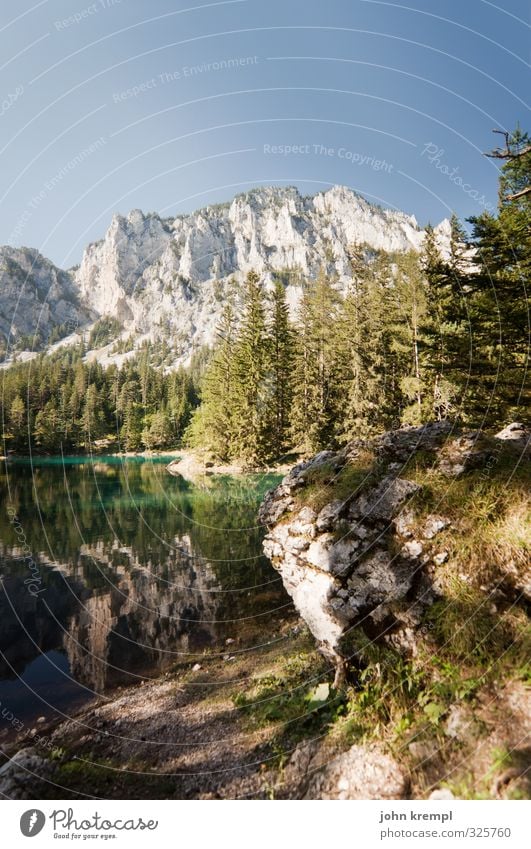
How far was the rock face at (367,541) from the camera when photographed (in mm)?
3873

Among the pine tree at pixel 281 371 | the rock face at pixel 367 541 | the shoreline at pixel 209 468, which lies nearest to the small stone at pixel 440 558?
the rock face at pixel 367 541

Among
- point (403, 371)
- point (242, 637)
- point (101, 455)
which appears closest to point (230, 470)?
point (403, 371)

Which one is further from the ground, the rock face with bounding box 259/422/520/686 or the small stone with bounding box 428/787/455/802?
the rock face with bounding box 259/422/520/686

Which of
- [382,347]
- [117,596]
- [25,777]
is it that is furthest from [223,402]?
[25,777]

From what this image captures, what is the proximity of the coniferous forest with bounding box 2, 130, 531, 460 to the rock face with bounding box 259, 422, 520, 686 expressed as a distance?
264 inches

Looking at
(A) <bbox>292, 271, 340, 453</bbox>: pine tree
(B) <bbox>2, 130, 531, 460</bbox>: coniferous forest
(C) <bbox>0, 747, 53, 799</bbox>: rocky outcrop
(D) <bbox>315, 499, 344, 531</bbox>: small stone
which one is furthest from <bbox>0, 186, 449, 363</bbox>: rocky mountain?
(D) <bbox>315, 499, 344, 531</bbox>: small stone

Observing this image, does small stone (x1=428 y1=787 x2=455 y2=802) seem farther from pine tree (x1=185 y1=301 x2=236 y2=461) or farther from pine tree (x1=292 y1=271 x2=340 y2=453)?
pine tree (x1=185 y1=301 x2=236 y2=461)

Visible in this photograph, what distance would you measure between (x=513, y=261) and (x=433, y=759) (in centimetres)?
1512
